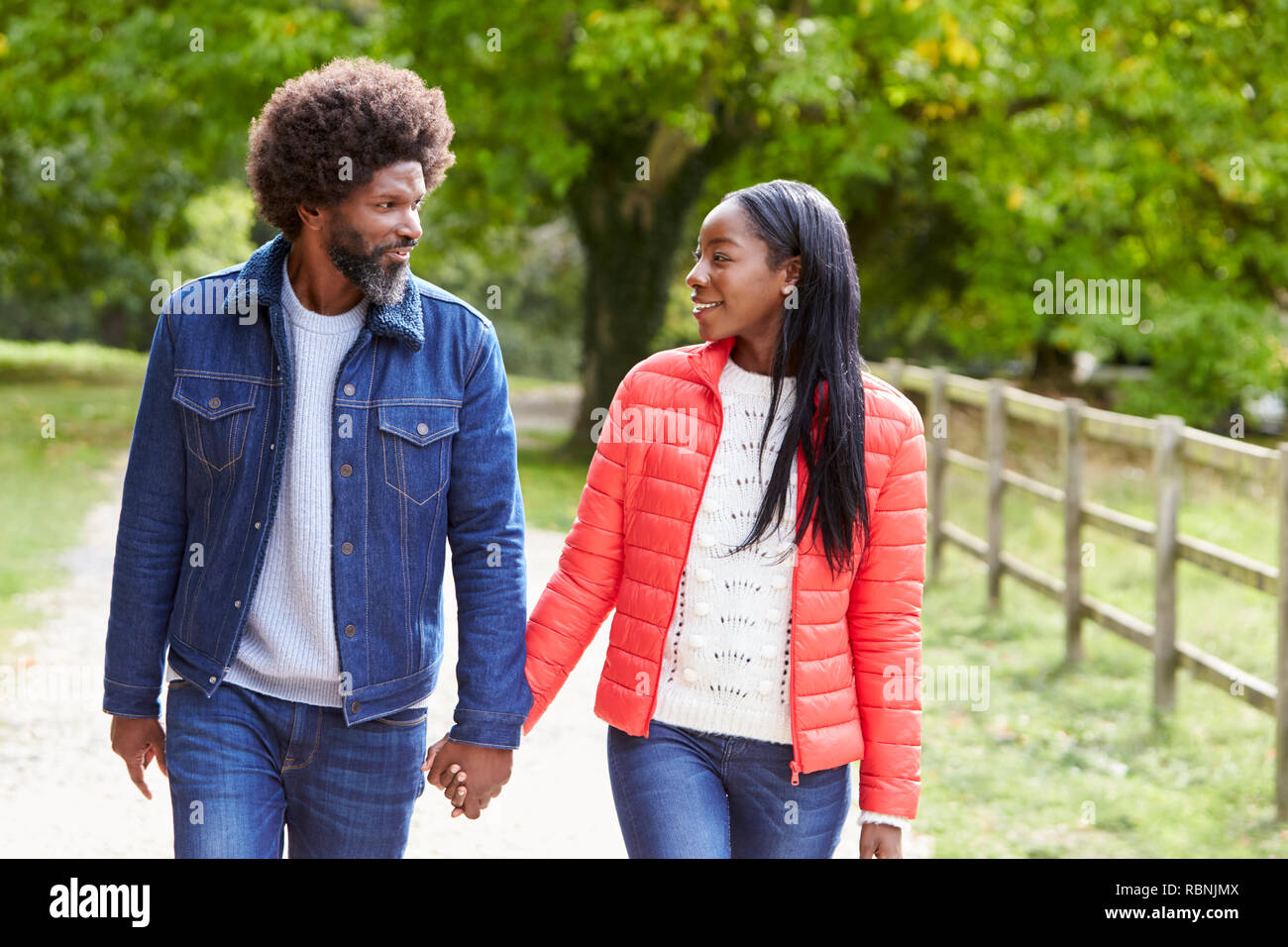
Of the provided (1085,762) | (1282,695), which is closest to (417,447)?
(1282,695)

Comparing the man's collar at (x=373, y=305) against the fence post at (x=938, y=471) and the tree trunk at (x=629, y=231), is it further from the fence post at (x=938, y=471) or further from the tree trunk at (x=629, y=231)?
the tree trunk at (x=629, y=231)

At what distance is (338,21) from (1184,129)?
28.8 ft

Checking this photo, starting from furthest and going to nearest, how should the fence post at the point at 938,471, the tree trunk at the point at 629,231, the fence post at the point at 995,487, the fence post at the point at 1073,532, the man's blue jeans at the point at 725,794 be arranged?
the tree trunk at the point at 629,231 → the fence post at the point at 938,471 → the fence post at the point at 995,487 → the fence post at the point at 1073,532 → the man's blue jeans at the point at 725,794

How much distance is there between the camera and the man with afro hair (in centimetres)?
274

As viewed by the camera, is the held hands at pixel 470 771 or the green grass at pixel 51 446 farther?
the green grass at pixel 51 446

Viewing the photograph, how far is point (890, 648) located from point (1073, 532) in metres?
6.05

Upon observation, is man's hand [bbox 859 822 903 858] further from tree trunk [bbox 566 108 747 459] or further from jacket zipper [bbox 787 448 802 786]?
tree trunk [bbox 566 108 747 459]

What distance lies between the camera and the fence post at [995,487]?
388 inches

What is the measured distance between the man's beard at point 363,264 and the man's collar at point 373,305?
0.04 meters

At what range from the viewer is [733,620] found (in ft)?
9.48

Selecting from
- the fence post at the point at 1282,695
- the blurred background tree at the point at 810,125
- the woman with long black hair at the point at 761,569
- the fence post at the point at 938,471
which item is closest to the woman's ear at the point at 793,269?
the woman with long black hair at the point at 761,569

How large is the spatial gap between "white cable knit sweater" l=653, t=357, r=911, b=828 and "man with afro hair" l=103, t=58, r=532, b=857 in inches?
13.7

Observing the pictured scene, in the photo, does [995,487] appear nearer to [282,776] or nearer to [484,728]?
[484,728]
